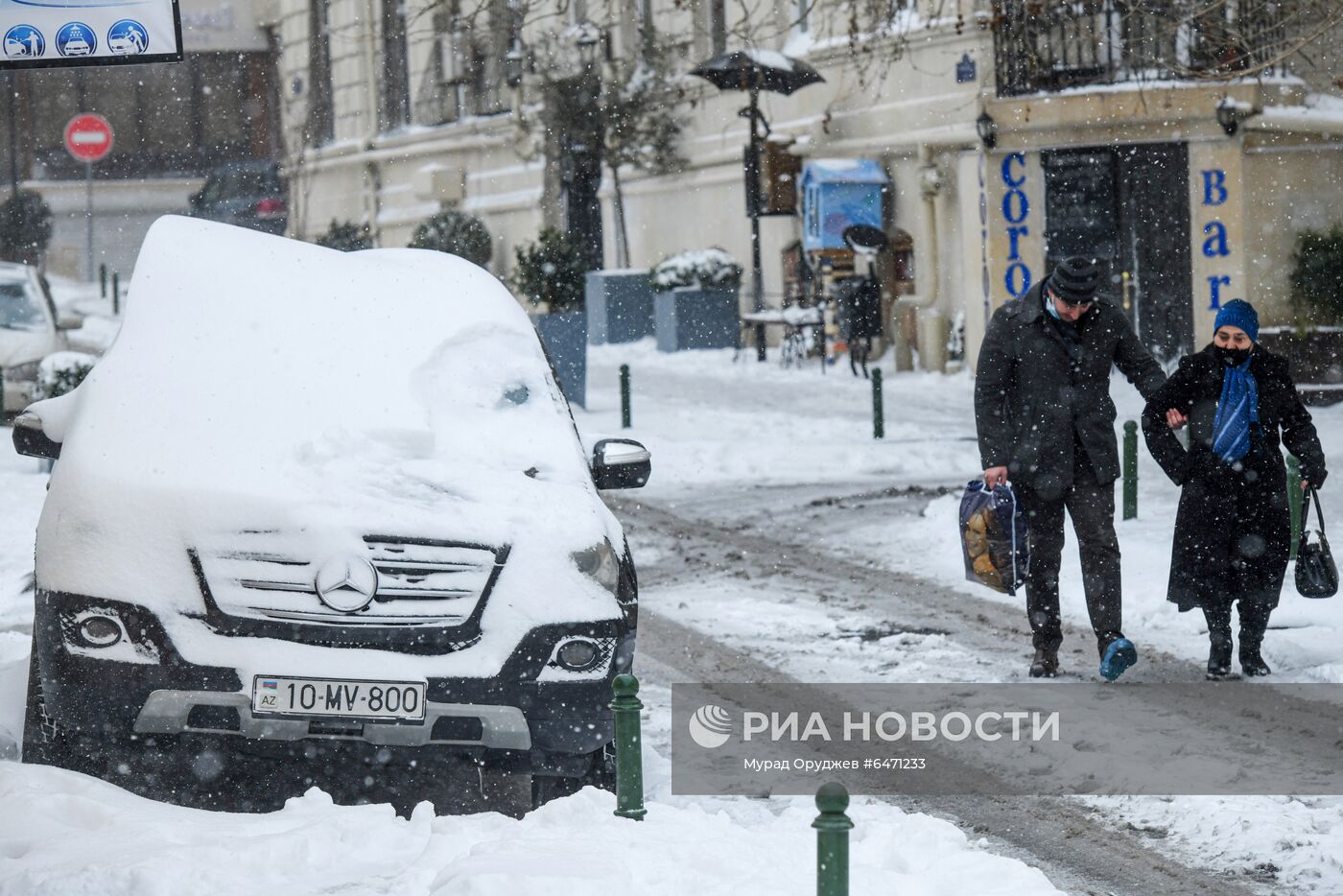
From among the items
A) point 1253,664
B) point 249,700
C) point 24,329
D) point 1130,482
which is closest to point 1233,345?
point 1253,664

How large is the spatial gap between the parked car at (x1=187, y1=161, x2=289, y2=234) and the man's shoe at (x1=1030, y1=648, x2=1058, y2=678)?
32452 millimetres

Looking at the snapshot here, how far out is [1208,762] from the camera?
646 centimetres

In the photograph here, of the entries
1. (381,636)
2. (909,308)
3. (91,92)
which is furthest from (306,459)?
(91,92)

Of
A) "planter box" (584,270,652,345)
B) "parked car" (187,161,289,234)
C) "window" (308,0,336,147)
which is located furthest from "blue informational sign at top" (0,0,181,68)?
"window" (308,0,336,147)

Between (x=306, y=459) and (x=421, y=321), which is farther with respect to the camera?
(x=421, y=321)

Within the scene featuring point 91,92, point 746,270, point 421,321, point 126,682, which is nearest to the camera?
point 126,682

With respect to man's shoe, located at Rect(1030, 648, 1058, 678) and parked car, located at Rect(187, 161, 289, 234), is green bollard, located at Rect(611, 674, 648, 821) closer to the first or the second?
man's shoe, located at Rect(1030, 648, 1058, 678)

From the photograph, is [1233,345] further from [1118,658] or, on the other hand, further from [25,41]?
[25,41]

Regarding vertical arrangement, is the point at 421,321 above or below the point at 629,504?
above

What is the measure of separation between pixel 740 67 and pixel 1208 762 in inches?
A: 697

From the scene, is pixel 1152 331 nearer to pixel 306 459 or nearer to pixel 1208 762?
pixel 1208 762

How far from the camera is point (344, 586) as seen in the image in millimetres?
5496

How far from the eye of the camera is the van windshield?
19.8 meters

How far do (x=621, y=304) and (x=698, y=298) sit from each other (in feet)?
10.1
